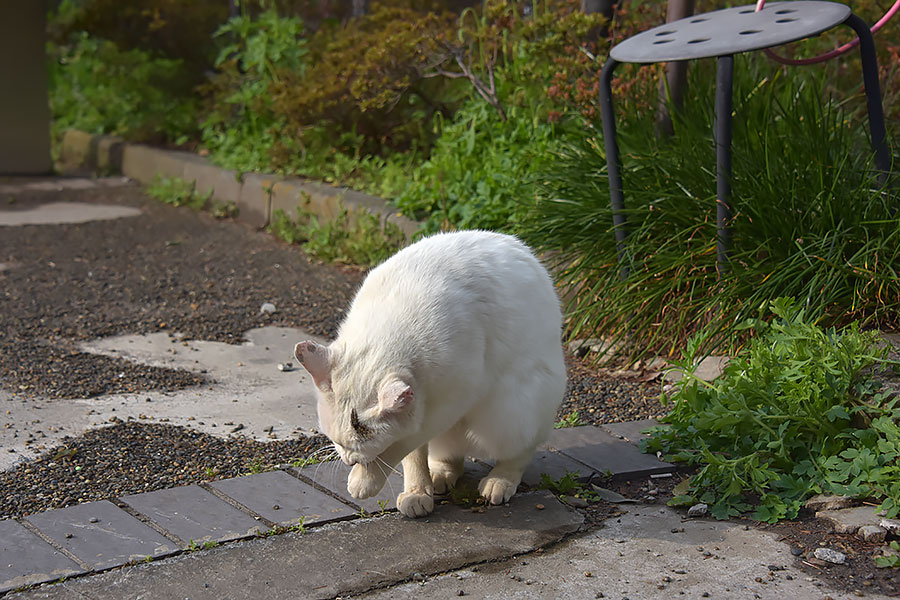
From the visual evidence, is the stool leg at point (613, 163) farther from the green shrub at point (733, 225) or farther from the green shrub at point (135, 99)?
the green shrub at point (135, 99)

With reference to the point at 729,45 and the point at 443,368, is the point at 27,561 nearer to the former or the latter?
the point at 443,368

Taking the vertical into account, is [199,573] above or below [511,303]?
below

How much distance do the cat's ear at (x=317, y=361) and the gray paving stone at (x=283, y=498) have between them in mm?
505

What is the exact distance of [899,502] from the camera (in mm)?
2898

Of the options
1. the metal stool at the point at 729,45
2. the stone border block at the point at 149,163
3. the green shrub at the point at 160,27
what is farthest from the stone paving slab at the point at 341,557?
the green shrub at the point at 160,27

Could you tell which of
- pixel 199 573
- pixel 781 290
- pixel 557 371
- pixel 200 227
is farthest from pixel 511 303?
pixel 200 227

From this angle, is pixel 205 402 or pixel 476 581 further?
pixel 205 402

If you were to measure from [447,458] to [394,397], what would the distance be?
741 mm

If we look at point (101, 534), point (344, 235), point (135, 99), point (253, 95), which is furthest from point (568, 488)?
point (135, 99)

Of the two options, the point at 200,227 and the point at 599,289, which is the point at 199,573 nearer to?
the point at 599,289

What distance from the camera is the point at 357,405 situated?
270cm

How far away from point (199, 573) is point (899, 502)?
78.7 inches

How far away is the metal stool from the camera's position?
399 cm

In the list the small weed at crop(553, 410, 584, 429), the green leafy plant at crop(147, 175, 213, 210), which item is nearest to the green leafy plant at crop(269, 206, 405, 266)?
the green leafy plant at crop(147, 175, 213, 210)
